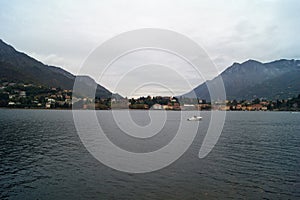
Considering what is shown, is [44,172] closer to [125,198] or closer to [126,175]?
[126,175]

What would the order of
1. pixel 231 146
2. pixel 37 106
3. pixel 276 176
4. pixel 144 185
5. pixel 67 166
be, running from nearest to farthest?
1. pixel 144 185
2. pixel 276 176
3. pixel 67 166
4. pixel 231 146
5. pixel 37 106

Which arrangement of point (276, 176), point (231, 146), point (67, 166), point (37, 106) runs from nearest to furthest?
1. point (276, 176)
2. point (67, 166)
3. point (231, 146)
4. point (37, 106)

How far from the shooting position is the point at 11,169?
22.2 m

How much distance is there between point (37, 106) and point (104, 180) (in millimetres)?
184540

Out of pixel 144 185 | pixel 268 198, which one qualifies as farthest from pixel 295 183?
A: pixel 144 185

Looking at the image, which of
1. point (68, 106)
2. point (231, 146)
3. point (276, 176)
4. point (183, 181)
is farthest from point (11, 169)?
point (68, 106)

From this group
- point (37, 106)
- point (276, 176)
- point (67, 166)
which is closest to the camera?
point (276, 176)

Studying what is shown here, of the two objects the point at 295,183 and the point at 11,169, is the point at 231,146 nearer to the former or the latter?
the point at 295,183

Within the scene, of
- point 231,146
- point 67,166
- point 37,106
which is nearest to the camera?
point 67,166

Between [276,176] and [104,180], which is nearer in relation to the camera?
[104,180]

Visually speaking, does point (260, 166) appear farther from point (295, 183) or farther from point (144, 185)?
point (144, 185)

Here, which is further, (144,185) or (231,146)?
(231,146)

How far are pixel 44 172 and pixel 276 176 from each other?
1936cm

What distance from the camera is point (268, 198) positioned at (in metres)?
16.2
